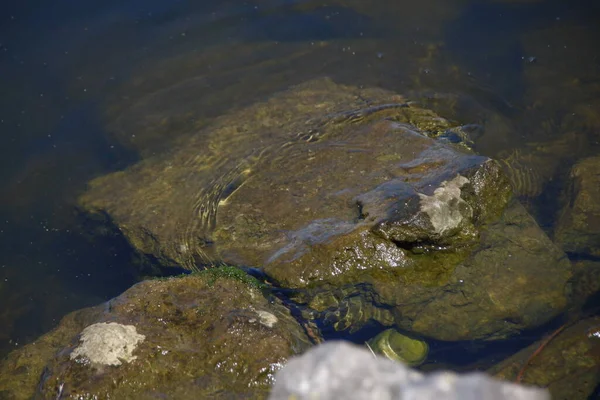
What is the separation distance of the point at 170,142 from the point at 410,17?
4321 mm

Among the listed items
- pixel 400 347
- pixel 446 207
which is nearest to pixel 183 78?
pixel 446 207

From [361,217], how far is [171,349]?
2.00 m

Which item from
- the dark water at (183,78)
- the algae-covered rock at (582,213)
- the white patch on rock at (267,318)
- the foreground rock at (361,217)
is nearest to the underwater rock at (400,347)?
the foreground rock at (361,217)

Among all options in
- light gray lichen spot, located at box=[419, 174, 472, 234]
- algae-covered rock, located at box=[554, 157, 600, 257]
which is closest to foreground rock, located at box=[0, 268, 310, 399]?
light gray lichen spot, located at box=[419, 174, 472, 234]

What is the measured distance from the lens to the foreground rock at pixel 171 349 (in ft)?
12.8

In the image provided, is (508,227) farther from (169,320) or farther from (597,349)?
(169,320)

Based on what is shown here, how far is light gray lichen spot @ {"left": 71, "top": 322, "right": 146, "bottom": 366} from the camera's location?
3.94 meters

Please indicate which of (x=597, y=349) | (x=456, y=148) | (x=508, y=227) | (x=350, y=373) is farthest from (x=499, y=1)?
(x=350, y=373)

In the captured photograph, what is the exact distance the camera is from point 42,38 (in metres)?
9.05

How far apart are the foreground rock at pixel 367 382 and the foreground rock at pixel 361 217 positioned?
301cm

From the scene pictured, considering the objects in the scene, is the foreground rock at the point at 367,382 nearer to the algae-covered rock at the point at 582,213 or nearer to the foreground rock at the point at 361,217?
the foreground rock at the point at 361,217

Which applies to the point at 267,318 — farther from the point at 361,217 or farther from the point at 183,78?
the point at 183,78

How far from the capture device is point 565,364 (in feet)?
14.0

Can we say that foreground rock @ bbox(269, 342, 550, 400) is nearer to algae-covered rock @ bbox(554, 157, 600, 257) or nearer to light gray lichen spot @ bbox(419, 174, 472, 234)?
light gray lichen spot @ bbox(419, 174, 472, 234)
